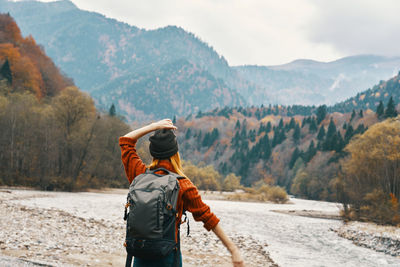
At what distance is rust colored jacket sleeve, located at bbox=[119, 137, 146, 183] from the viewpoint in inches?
159

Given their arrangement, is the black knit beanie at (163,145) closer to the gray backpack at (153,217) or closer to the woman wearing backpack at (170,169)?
the woman wearing backpack at (170,169)

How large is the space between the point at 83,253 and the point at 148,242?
8.94 metres

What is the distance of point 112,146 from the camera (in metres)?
54.0

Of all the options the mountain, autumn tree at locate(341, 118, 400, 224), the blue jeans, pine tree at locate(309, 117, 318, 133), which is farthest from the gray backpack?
pine tree at locate(309, 117, 318, 133)

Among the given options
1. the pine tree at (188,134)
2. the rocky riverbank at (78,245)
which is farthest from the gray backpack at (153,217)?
the pine tree at (188,134)

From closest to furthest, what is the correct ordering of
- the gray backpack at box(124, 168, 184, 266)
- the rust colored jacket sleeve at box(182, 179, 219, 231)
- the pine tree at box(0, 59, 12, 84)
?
the gray backpack at box(124, 168, 184, 266)
the rust colored jacket sleeve at box(182, 179, 219, 231)
the pine tree at box(0, 59, 12, 84)

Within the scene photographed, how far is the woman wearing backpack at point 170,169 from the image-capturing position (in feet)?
11.2

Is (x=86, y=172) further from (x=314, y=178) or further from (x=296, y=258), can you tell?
(x=314, y=178)

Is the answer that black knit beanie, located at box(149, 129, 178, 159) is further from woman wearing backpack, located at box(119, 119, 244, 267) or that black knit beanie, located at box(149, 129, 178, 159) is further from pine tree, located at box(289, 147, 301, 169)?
pine tree, located at box(289, 147, 301, 169)

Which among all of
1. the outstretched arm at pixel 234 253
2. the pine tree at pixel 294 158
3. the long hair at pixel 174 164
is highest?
the pine tree at pixel 294 158

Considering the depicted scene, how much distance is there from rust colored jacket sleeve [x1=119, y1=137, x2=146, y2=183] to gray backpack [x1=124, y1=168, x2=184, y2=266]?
65cm

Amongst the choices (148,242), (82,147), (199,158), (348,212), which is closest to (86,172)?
(82,147)

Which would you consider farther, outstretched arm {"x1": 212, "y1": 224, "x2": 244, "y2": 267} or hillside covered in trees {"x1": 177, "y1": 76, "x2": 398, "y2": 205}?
hillside covered in trees {"x1": 177, "y1": 76, "x2": 398, "y2": 205}

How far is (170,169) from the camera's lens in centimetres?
371
